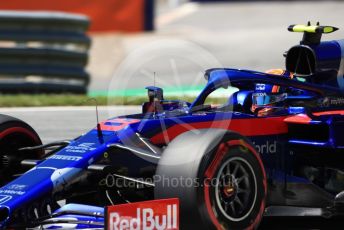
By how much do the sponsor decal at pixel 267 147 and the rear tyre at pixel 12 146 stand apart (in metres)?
2.01

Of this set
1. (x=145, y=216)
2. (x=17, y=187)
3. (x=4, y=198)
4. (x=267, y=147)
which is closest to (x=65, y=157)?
(x=17, y=187)

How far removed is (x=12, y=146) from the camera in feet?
22.3

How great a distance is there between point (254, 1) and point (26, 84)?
23541 mm

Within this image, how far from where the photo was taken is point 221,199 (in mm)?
5371

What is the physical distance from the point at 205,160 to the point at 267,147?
1158mm

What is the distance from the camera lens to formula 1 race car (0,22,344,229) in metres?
5.16

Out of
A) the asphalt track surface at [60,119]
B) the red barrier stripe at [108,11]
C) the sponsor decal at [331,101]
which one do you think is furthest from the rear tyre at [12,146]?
the red barrier stripe at [108,11]

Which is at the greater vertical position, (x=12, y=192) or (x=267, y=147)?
(x=267, y=147)

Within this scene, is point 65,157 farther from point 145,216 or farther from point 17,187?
point 145,216

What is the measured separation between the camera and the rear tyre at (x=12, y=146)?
6684 millimetres

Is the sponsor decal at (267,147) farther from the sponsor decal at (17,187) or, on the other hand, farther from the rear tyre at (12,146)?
the rear tyre at (12,146)

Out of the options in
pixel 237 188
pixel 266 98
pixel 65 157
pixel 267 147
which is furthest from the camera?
pixel 266 98

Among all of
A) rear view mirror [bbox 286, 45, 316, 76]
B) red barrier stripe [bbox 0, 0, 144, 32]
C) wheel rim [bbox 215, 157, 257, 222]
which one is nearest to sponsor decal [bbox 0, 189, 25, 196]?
wheel rim [bbox 215, 157, 257, 222]

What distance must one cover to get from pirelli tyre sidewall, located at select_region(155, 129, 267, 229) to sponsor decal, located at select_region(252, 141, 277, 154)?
59cm
